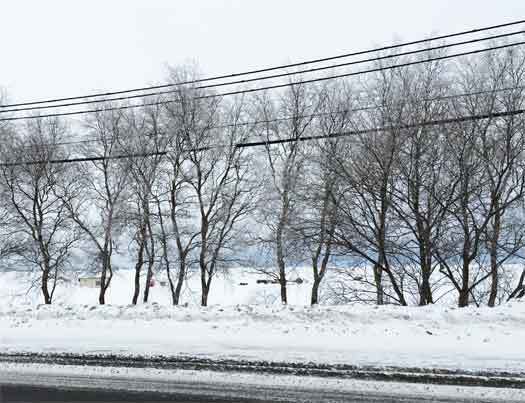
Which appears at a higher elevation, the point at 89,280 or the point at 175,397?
the point at 89,280

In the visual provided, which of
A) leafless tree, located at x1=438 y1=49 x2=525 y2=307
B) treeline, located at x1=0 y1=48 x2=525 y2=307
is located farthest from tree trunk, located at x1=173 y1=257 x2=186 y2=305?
leafless tree, located at x1=438 y1=49 x2=525 y2=307

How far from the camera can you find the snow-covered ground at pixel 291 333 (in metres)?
8.61

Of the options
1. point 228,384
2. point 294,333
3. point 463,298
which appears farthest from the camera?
point 463,298

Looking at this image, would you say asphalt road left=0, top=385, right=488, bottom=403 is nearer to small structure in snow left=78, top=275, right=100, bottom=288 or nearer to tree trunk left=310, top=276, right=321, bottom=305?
tree trunk left=310, top=276, right=321, bottom=305

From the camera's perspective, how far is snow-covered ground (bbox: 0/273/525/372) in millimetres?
8609

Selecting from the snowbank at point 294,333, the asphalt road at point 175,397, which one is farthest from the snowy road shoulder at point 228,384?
the snowbank at point 294,333

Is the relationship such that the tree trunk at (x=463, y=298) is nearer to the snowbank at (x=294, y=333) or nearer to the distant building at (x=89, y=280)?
the snowbank at (x=294, y=333)

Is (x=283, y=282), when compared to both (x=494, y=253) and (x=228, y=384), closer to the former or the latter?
(x=494, y=253)

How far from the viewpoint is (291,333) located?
10.6 meters

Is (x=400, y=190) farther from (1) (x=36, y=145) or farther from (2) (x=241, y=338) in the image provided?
(1) (x=36, y=145)

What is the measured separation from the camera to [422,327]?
1045 cm

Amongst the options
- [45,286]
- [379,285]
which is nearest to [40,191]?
[45,286]

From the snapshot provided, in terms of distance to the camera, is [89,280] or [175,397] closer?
[175,397]

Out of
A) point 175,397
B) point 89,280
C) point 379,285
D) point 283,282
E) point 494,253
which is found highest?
point 494,253
